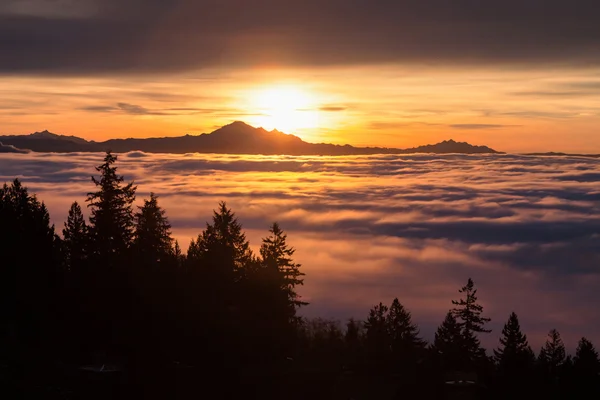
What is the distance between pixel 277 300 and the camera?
178 ft

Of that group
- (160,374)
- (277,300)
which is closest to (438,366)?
(277,300)

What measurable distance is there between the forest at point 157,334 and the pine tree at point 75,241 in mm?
142

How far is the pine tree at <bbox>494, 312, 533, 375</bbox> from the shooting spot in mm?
64188

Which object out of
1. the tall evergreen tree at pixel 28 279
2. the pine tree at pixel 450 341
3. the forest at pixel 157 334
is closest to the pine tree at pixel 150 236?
the forest at pixel 157 334

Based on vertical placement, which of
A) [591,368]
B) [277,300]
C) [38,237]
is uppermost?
[38,237]

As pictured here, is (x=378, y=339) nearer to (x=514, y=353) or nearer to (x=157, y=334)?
(x=514, y=353)

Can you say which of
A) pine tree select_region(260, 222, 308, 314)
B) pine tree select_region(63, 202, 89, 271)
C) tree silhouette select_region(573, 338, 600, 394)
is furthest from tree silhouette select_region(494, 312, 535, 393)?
pine tree select_region(63, 202, 89, 271)

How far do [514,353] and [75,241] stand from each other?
113 feet

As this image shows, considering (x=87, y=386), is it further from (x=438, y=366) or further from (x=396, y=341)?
(x=396, y=341)

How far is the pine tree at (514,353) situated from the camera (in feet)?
211

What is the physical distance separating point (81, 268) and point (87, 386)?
41.3 feet

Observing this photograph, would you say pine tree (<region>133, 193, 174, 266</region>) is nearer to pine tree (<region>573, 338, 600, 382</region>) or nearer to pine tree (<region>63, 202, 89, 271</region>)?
pine tree (<region>63, 202, 89, 271</region>)

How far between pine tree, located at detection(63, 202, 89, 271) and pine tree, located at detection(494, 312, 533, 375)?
30.5 meters

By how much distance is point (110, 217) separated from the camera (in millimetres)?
57781
